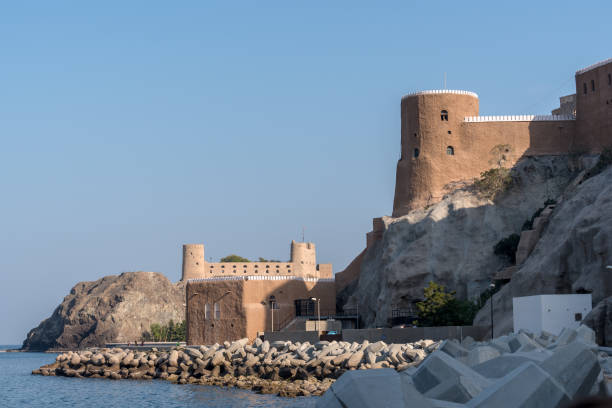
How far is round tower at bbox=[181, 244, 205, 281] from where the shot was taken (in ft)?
275

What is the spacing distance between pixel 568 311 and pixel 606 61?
2049cm

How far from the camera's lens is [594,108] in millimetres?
44594

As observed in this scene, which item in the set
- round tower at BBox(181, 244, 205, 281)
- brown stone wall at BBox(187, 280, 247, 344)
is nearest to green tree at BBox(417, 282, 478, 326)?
brown stone wall at BBox(187, 280, 247, 344)

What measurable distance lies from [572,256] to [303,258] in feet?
168

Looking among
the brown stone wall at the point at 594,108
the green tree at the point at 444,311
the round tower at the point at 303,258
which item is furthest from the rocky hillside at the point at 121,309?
the brown stone wall at the point at 594,108

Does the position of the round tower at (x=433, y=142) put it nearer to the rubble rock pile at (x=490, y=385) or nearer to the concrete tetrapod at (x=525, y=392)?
the rubble rock pile at (x=490, y=385)

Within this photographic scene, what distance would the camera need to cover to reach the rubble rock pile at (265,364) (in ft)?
85.5

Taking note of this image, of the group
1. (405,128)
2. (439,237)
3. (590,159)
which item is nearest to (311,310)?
(439,237)

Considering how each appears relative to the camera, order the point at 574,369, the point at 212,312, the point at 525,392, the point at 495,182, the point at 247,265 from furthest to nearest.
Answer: the point at 247,265, the point at 495,182, the point at 212,312, the point at 574,369, the point at 525,392

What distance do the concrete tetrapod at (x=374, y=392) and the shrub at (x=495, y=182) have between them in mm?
38511

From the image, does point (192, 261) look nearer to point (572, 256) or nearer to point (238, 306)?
point (238, 306)

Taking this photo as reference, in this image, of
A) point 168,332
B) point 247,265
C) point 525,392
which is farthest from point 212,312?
point 247,265

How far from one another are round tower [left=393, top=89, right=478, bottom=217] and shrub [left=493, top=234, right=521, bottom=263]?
5754 mm

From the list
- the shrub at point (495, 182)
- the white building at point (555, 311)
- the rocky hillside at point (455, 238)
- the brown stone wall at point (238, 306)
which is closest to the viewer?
the white building at point (555, 311)
